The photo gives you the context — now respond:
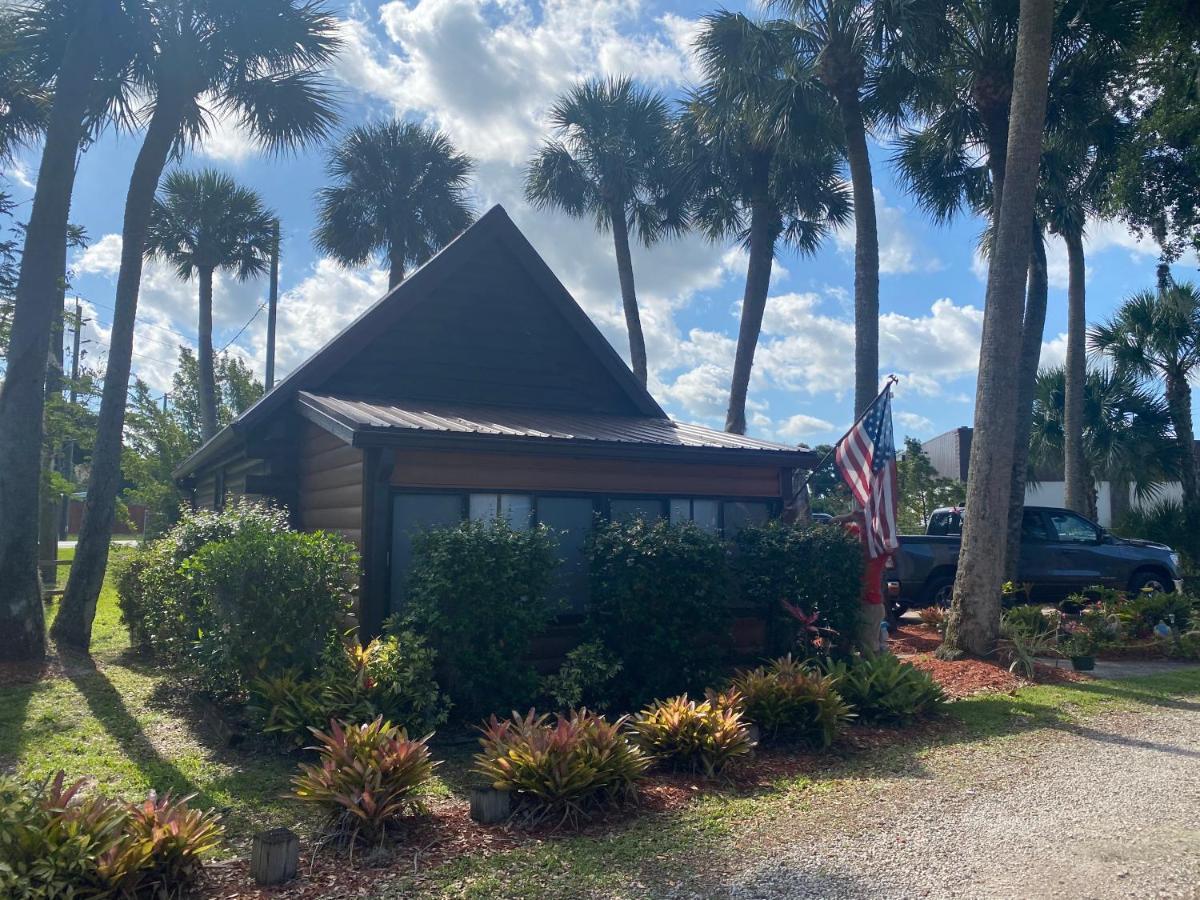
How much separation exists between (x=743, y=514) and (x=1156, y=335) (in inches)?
618

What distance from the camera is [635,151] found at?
2448cm

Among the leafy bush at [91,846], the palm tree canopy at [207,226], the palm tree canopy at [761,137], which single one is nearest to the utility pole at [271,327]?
the palm tree canopy at [207,226]

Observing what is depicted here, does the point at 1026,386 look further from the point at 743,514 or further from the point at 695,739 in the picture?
the point at 695,739

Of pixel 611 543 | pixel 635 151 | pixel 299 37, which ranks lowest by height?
pixel 611 543

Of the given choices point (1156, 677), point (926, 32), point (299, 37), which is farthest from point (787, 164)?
point (1156, 677)

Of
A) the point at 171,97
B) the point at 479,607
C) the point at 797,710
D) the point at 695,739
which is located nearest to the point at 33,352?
the point at 171,97

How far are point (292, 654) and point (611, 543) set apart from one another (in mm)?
2871

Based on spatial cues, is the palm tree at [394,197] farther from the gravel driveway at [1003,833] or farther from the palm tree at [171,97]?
the gravel driveway at [1003,833]

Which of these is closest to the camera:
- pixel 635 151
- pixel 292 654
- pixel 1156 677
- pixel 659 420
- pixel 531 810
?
pixel 531 810

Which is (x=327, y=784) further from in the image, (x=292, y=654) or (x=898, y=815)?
(x=898, y=815)

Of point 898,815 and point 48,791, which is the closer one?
point 48,791

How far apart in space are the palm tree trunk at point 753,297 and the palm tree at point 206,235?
558 inches

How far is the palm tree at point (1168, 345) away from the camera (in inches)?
840

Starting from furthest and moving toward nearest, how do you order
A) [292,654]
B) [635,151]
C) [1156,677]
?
[635,151], [1156,677], [292,654]
